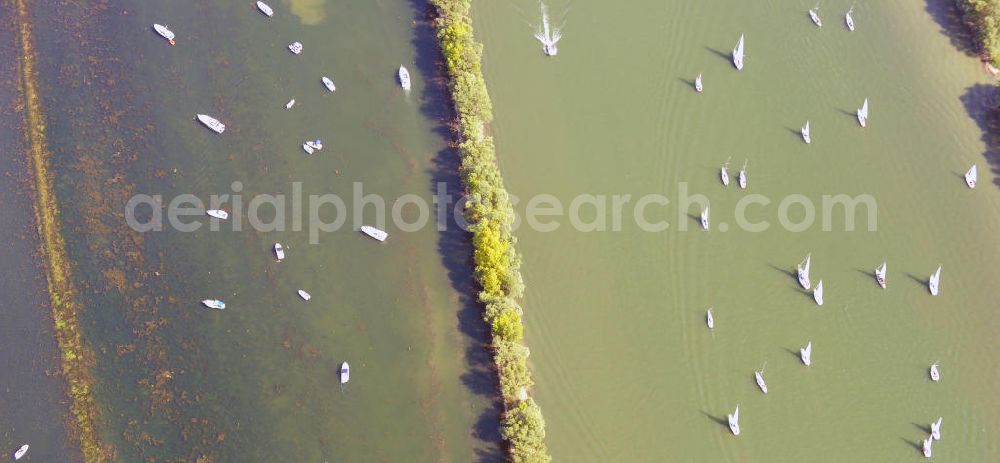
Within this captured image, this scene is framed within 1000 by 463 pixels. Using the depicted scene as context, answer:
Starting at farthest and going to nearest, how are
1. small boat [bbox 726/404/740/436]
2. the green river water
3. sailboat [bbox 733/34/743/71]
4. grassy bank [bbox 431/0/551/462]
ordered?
sailboat [bbox 733/34/743/71] → the green river water → small boat [bbox 726/404/740/436] → grassy bank [bbox 431/0/551/462]

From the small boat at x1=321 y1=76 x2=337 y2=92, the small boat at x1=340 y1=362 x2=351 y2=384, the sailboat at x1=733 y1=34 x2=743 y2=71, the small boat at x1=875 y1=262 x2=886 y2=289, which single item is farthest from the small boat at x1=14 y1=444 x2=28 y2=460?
the sailboat at x1=733 y1=34 x2=743 y2=71

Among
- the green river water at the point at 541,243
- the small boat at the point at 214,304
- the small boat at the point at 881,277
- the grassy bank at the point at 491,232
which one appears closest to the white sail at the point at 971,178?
the green river water at the point at 541,243

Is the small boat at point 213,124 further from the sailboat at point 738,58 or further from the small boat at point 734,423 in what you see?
the small boat at point 734,423

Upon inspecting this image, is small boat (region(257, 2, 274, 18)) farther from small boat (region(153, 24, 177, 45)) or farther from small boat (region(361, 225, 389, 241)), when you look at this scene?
small boat (region(361, 225, 389, 241))

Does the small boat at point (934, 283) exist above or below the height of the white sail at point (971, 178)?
below

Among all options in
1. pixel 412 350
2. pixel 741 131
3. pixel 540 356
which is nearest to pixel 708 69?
pixel 741 131
